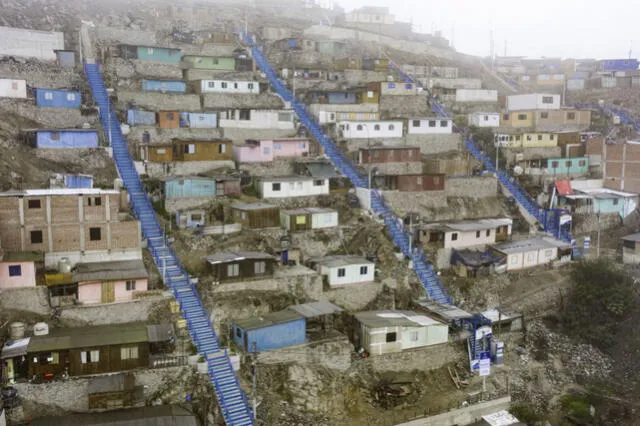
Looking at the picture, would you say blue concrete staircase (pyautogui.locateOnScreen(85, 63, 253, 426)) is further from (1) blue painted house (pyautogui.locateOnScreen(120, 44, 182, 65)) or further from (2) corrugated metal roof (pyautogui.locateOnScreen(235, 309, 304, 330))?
(1) blue painted house (pyautogui.locateOnScreen(120, 44, 182, 65))

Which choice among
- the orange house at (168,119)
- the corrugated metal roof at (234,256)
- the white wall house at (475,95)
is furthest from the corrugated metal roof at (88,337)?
the white wall house at (475,95)

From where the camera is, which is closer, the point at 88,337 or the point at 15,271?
the point at 88,337

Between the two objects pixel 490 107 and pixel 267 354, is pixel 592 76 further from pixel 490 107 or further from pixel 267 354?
pixel 267 354

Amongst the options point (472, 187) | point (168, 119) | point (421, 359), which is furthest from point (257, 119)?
point (421, 359)

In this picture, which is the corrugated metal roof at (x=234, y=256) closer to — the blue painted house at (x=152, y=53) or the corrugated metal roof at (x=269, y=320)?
the corrugated metal roof at (x=269, y=320)

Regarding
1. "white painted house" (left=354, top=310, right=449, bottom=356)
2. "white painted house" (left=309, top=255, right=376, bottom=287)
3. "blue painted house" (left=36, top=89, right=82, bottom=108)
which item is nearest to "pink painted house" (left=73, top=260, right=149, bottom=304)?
"white painted house" (left=309, top=255, right=376, bottom=287)

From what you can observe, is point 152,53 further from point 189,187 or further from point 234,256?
point 234,256

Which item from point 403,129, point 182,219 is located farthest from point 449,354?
point 403,129
